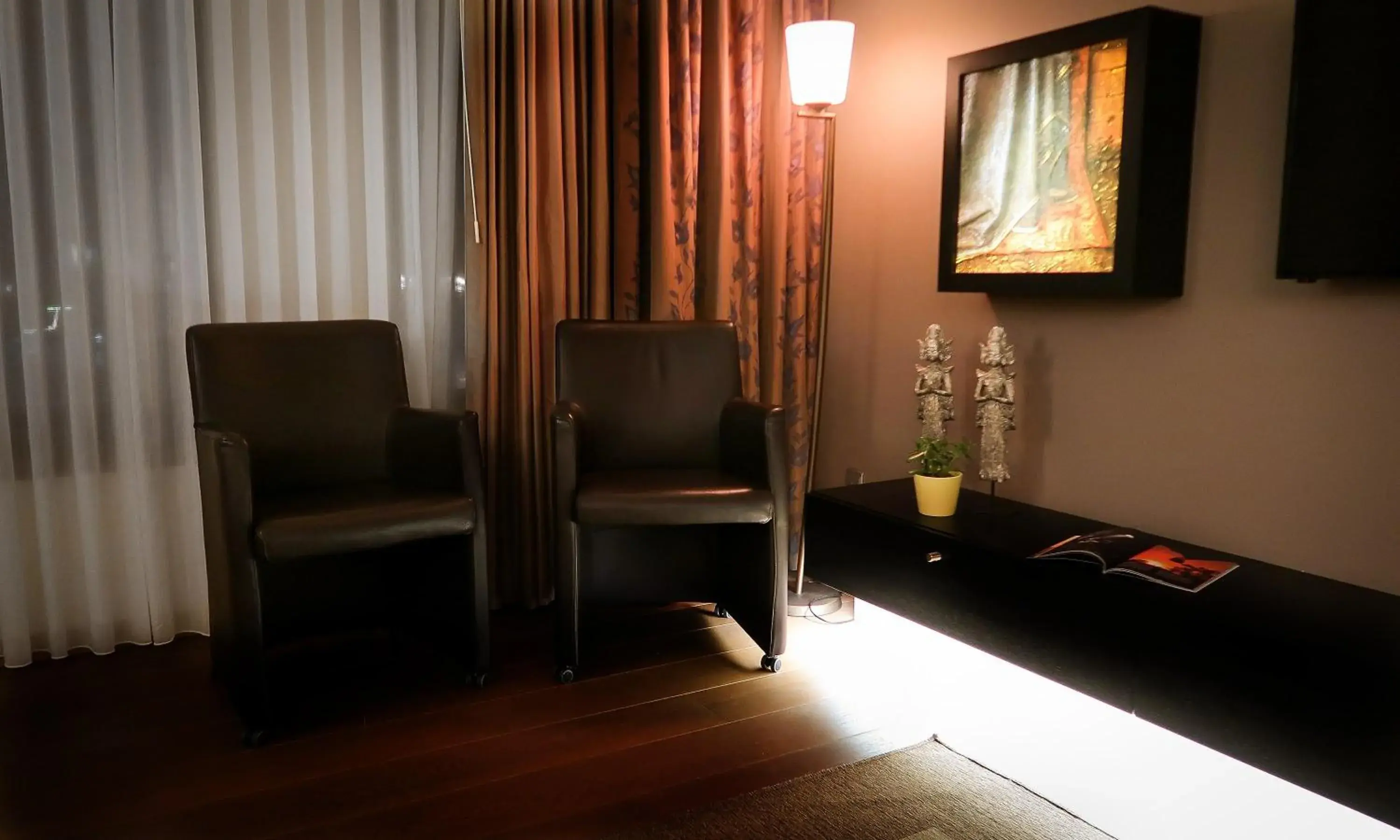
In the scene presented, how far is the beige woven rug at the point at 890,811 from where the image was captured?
1.92 m

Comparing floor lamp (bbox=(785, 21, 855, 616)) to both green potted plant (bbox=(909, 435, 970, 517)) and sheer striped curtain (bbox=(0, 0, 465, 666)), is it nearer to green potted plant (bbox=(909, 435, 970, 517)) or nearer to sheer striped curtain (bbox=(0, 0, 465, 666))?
green potted plant (bbox=(909, 435, 970, 517))

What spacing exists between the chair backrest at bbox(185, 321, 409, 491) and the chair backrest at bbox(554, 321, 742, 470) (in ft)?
1.71

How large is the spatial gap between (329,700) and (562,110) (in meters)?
1.86

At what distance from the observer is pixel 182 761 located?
219 cm

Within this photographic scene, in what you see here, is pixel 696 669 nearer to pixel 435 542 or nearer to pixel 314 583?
pixel 435 542

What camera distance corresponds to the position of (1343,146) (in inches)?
78.5

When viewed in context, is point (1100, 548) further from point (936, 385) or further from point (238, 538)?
point (238, 538)

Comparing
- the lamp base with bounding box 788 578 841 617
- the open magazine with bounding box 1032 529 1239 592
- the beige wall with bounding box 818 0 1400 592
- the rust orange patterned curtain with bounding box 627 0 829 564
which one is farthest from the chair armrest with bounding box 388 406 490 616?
the beige wall with bounding box 818 0 1400 592

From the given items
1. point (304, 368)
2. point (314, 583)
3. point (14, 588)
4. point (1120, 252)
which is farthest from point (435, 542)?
point (1120, 252)

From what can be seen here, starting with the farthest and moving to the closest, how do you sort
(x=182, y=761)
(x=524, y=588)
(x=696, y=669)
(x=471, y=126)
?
(x=524, y=588)
(x=471, y=126)
(x=696, y=669)
(x=182, y=761)

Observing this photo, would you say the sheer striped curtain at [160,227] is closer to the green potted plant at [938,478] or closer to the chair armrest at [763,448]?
the chair armrest at [763,448]

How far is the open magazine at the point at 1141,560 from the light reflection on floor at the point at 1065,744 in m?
0.33

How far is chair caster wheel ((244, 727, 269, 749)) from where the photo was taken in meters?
2.26

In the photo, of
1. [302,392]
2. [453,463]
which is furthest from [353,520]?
[302,392]
